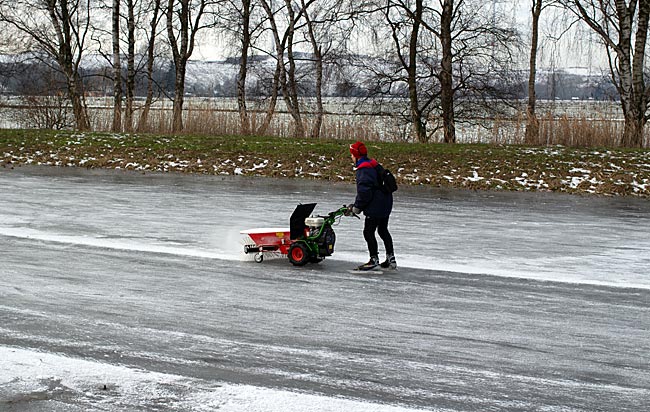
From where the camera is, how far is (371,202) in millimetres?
10633

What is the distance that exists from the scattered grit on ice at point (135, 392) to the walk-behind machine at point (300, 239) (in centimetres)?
455

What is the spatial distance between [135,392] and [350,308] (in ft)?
9.96

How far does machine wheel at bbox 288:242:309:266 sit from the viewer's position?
35.0 feet

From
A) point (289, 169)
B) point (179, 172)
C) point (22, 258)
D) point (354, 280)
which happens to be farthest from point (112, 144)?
point (354, 280)

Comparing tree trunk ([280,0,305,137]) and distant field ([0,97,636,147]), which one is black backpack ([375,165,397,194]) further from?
tree trunk ([280,0,305,137])

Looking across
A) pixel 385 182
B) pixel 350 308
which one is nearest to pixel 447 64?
pixel 385 182

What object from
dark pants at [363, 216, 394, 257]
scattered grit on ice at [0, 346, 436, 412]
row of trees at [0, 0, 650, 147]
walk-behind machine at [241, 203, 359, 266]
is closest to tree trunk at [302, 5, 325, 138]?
row of trees at [0, 0, 650, 147]

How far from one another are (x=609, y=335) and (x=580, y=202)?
1142 cm

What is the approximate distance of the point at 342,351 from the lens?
691cm

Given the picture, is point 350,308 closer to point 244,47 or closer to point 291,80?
point 291,80

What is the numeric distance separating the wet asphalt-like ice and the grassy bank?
220 inches

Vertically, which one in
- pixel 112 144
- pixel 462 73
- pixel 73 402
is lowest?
pixel 73 402

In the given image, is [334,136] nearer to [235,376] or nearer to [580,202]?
[580,202]

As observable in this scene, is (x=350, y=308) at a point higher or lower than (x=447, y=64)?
lower
